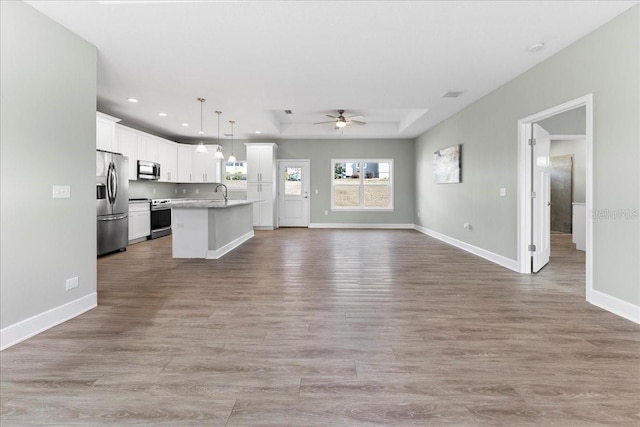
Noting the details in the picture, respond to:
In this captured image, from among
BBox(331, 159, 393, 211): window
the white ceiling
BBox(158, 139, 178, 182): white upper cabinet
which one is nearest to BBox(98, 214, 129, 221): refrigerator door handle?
the white ceiling

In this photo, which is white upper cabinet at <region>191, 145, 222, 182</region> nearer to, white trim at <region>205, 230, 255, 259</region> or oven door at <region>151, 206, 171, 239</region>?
oven door at <region>151, 206, 171, 239</region>

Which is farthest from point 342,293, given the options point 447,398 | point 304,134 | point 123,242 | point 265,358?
point 304,134

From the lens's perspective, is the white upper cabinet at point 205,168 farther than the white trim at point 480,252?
Yes

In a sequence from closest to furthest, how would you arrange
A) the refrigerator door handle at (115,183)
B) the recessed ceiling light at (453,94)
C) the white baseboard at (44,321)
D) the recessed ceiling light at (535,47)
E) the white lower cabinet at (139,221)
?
1. the white baseboard at (44,321)
2. the recessed ceiling light at (535,47)
3. the recessed ceiling light at (453,94)
4. the refrigerator door handle at (115,183)
5. the white lower cabinet at (139,221)

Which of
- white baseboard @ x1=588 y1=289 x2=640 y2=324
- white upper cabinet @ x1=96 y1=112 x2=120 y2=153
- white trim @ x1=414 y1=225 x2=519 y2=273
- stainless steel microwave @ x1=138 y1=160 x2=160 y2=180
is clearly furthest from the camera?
stainless steel microwave @ x1=138 y1=160 x2=160 y2=180

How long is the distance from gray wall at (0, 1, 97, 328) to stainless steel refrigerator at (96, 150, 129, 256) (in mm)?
2452

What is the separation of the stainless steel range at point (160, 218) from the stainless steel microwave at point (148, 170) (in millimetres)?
562

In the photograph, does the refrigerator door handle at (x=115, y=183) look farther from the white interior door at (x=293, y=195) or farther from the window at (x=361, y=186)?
the window at (x=361, y=186)

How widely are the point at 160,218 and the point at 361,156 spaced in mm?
5697

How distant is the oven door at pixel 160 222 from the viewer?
7133 mm

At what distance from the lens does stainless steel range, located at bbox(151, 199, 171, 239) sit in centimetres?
713

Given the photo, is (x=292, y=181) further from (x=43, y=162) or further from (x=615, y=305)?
(x=615, y=305)

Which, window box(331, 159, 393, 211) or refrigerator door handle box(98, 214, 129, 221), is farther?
window box(331, 159, 393, 211)

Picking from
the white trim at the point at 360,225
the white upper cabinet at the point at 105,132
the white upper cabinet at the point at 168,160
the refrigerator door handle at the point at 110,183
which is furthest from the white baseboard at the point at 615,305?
the white upper cabinet at the point at 168,160
